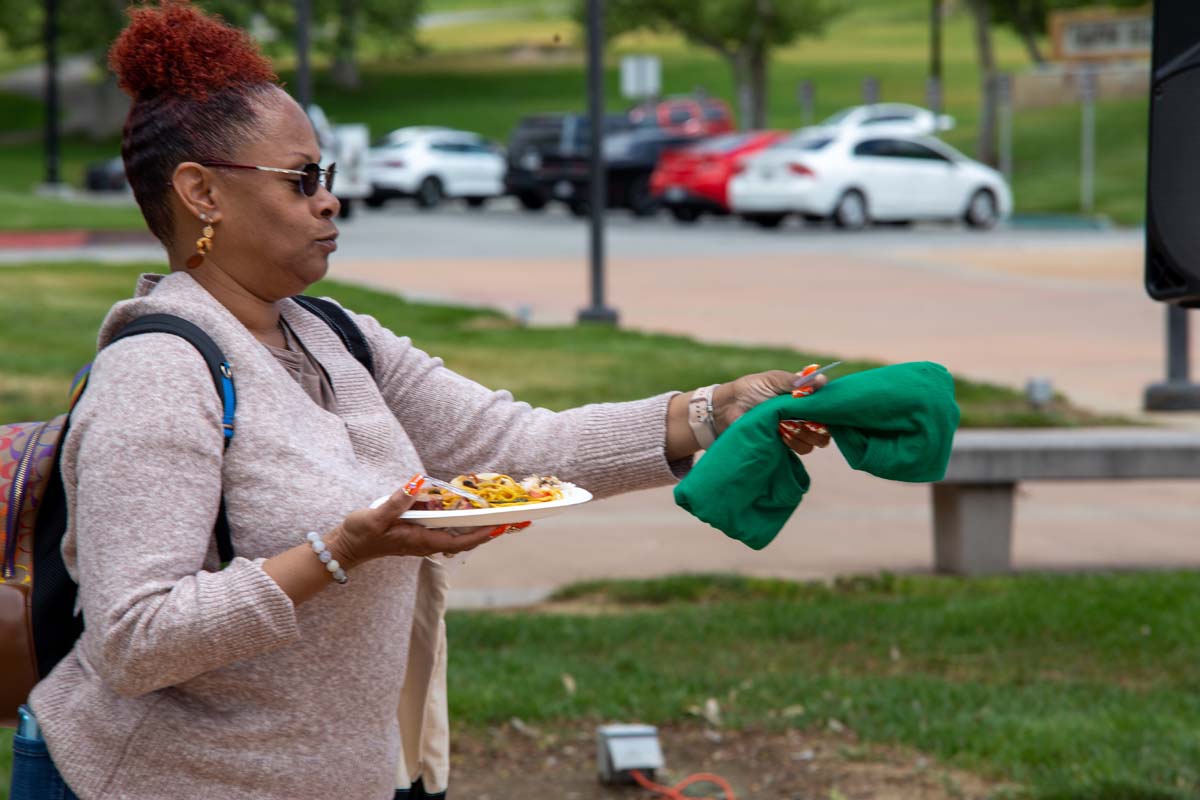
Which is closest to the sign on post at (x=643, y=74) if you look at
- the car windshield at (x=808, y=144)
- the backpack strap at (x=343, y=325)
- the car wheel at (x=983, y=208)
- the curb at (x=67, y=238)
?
the car windshield at (x=808, y=144)

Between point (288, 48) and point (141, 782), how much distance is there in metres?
58.0

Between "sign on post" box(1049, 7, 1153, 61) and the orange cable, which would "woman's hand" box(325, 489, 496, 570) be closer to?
the orange cable

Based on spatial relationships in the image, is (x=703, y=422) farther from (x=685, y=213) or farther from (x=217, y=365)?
(x=685, y=213)

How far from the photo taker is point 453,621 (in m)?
6.19

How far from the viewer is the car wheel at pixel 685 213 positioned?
98.4 feet

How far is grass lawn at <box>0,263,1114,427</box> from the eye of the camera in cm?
995

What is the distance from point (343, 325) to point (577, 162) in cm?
2913

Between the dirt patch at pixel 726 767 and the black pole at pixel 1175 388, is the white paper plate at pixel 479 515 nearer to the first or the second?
the dirt patch at pixel 726 767

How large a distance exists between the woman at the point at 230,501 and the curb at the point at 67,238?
21.0 m

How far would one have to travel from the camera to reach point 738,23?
51719 mm

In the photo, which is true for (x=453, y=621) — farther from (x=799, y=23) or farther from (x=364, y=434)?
(x=799, y=23)

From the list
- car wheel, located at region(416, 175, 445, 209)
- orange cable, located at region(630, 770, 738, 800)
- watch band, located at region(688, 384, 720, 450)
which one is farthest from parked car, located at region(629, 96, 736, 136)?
watch band, located at region(688, 384, 720, 450)

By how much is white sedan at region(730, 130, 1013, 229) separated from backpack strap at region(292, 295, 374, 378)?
82.2 ft

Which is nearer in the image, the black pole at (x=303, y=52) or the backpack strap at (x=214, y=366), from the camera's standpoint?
the backpack strap at (x=214, y=366)
